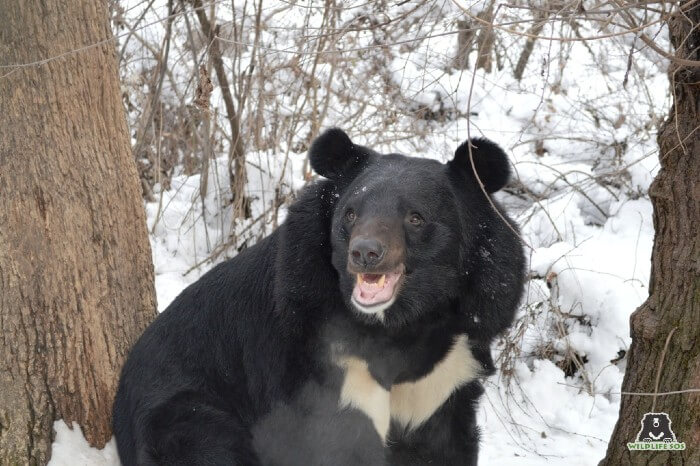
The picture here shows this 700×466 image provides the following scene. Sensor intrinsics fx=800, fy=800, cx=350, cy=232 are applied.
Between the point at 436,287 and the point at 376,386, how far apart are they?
46cm

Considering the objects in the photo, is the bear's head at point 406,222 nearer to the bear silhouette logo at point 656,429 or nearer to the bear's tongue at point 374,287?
the bear's tongue at point 374,287

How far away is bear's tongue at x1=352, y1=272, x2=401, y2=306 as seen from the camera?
2865mm

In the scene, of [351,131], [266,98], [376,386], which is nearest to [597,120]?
[351,131]

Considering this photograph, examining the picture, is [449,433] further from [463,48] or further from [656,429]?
[463,48]

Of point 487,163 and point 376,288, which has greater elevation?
point 487,163

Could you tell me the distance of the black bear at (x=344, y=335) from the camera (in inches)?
121

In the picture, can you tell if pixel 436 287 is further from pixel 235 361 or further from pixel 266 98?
pixel 266 98

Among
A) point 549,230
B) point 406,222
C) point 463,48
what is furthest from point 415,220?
point 549,230

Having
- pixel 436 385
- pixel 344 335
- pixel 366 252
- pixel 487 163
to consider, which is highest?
pixel 487 163

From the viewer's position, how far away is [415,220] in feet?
9.95

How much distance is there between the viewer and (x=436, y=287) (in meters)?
3.07

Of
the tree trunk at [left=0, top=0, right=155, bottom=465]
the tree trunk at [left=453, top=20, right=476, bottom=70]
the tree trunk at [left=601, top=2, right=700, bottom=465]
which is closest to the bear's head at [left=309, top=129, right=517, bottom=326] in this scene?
the tree trunk at [left=453, top=20, right=476, bottom=70]

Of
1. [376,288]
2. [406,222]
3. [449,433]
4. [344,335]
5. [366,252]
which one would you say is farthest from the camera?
[449,433]

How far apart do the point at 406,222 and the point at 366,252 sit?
12.5 inches
